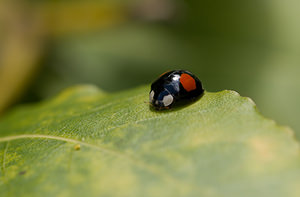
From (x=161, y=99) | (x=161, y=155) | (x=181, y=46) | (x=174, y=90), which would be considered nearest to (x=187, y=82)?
(x=174, y=90)

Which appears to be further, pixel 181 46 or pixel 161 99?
pixel 181 46

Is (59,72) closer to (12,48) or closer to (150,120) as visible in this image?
(12,48)

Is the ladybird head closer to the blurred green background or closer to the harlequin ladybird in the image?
the harlequin ladybird

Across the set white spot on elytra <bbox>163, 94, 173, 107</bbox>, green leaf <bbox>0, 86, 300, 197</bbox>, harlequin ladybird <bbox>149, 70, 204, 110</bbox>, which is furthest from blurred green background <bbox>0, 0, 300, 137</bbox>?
green leaf <bbox>0, 86, 300, 197</bbox>

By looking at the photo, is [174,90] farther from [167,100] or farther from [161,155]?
[161,155]

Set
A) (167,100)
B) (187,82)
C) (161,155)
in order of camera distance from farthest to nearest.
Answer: (187,82) < (167,100) < (161,155)

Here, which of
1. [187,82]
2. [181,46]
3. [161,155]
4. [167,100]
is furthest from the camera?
[181,46]

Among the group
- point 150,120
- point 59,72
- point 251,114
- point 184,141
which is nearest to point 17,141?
point 150,120
